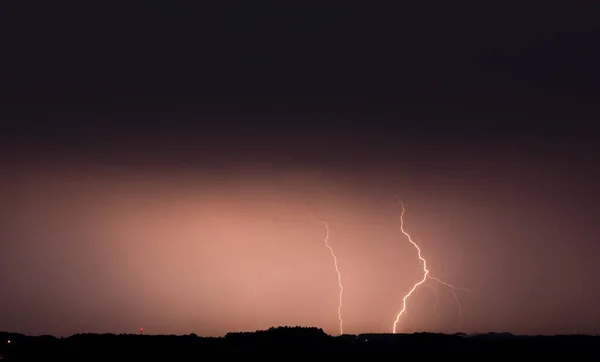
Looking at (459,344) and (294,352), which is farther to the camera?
(459,344)

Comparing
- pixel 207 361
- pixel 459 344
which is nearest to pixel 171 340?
pixel 207 361

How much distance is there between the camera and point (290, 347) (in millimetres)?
Answer: 44281

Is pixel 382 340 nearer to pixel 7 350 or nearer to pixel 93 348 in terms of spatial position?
pixel 93 348

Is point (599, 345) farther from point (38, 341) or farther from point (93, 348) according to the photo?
point (38, 341)

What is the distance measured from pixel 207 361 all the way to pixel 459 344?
1357cm

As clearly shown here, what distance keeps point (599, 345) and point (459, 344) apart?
694 centimetres

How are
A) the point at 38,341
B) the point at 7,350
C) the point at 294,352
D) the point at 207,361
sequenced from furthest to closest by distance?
the point at 38,341 → the point at 7,350 → the point at 294,352 → the point at 207,361

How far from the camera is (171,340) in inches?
1802

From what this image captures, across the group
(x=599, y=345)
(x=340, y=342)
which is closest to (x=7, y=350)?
(x=340, y=342)

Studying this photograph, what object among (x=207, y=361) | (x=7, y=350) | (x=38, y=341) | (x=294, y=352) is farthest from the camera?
(x=38, y=341)

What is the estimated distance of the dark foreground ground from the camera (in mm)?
40406

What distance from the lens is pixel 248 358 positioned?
39.8m

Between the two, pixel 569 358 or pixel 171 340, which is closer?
pixel 569 358

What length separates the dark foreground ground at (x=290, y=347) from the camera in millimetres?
40406
